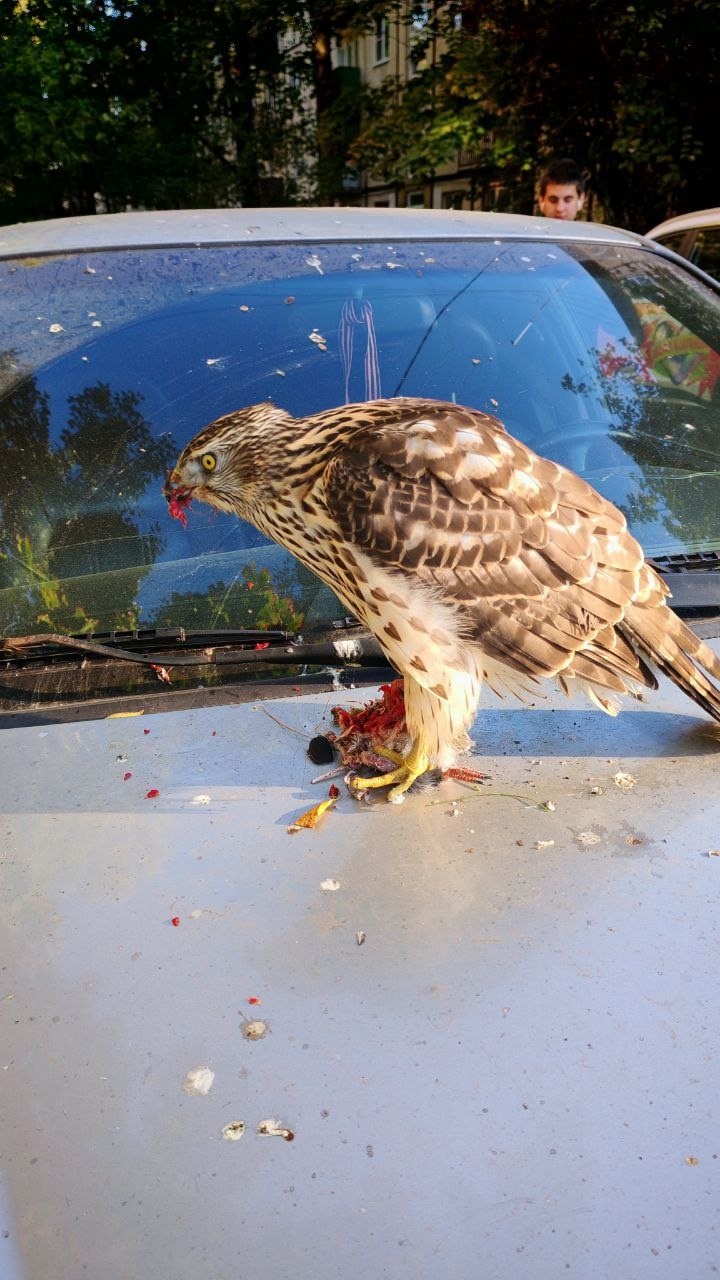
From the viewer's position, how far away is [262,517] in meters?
2.04

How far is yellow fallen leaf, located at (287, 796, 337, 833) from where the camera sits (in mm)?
1666

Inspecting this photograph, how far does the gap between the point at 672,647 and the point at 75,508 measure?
1.28 metres

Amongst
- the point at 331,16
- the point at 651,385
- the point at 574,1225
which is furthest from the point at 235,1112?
the point at 331,16

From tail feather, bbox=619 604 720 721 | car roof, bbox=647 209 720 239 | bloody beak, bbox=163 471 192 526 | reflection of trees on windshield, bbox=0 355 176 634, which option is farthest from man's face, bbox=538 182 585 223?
tail feather, bbox=619 604 720 721

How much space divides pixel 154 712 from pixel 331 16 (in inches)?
563

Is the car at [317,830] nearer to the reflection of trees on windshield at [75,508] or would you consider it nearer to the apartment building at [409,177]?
the reflection of trees on windshield at [75,508]

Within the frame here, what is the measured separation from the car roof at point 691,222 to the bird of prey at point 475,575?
4482 millimetres

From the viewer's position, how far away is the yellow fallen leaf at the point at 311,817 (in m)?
1.67

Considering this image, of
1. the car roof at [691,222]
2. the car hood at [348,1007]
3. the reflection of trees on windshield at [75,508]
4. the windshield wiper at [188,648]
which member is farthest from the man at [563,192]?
the car hood at [348,1007]

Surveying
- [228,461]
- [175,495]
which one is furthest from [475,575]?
[175,495]

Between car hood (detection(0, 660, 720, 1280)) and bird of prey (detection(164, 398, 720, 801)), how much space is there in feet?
0.52

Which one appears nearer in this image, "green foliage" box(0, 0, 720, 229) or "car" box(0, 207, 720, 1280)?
"car" box(0, 207, 720, 1280)

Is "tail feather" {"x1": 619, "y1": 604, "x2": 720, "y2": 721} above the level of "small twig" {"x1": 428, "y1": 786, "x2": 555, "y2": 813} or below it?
above

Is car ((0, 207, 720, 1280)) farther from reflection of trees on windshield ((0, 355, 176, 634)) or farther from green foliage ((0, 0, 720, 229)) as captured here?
green foliage ((0, 0, 720, 229))
